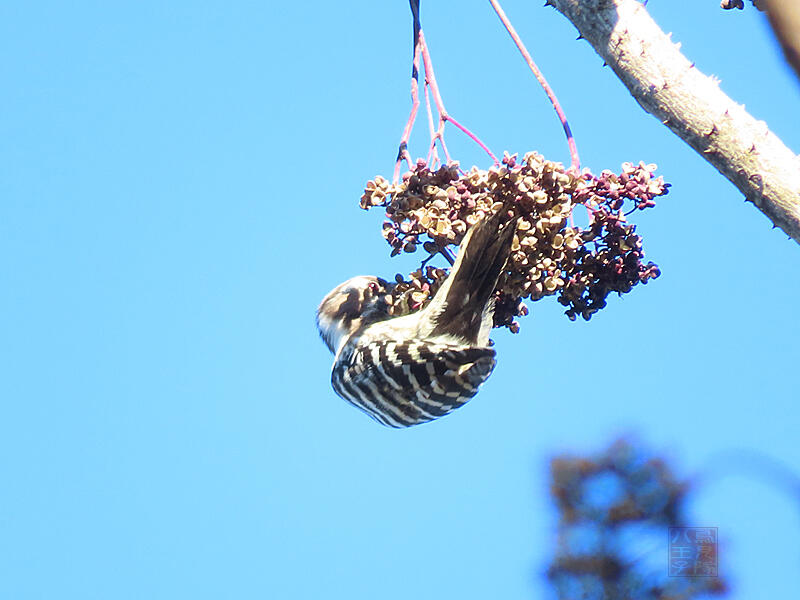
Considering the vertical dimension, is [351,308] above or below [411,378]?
above

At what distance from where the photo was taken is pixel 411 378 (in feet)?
12.6

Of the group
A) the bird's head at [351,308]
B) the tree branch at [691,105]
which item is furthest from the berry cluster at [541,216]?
the bird's head at [351,308]

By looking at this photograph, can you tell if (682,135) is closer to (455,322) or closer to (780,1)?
(455,322)

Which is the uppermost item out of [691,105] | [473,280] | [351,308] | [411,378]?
[351,308]

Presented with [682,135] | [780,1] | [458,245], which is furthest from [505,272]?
[780,1]

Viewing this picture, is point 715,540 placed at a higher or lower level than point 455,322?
lower

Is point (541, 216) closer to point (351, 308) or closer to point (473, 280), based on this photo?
point (473, 280)

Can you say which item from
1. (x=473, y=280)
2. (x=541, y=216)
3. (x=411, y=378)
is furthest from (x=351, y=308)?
(x=541, y=216)

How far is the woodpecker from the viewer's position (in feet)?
10.4

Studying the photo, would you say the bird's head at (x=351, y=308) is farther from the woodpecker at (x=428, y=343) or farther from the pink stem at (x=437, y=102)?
the pink stem at (x=437, y=102)

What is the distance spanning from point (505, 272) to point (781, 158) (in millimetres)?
1072

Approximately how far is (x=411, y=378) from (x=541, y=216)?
1115 millimetres

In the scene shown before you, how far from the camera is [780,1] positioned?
3.42 feet

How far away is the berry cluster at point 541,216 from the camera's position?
10.0 ft
